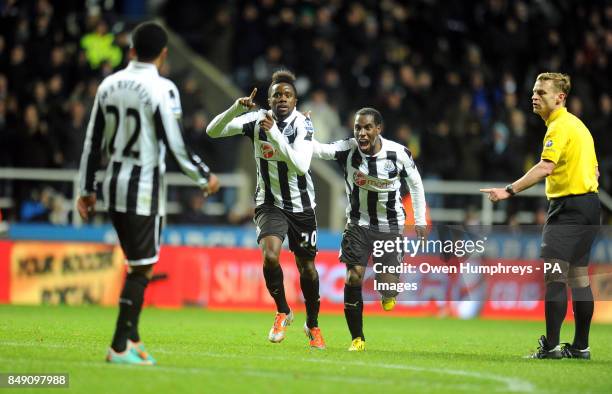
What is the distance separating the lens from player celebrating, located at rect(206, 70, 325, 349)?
9789 millimetres

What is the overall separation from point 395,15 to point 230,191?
4.79 meters

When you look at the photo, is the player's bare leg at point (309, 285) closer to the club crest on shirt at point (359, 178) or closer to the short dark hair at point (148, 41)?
the club crest on shirt at point (359, 178)

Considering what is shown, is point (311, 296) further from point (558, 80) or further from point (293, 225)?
point (558, 80)

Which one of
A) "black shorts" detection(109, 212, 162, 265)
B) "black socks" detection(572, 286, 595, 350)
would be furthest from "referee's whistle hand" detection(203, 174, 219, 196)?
"black socks" detection(572, 286, 595, 350)

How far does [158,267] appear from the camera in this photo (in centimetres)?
1611

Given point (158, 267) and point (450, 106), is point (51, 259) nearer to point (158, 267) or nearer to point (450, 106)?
point (158, 267)

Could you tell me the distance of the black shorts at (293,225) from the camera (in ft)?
32.6

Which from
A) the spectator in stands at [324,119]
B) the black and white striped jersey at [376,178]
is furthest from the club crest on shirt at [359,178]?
the spectator in stands at [324,119]

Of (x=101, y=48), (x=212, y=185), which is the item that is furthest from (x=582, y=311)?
(x=101, y=48)

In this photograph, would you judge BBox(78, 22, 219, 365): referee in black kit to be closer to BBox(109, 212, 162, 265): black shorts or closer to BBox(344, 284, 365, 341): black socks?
BBox(109, 212, 162, 265): black shorts

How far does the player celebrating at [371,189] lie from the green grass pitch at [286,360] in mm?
837

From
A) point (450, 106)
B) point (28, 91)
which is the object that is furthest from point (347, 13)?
point (28, 91)

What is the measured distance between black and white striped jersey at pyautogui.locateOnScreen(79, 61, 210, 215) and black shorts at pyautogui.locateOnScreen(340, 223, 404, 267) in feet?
8.09

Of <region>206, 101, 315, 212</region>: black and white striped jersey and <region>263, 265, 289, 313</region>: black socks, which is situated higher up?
<region>206, 101, 315, 212</region>: black and white striped jersey
